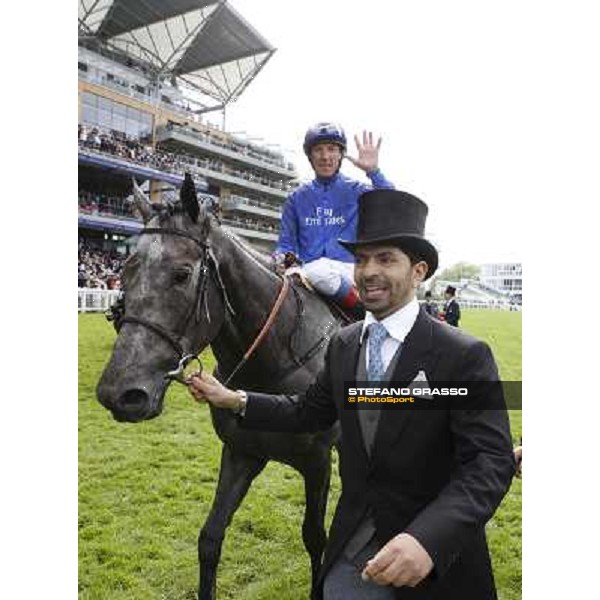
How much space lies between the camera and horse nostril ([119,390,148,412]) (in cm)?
231

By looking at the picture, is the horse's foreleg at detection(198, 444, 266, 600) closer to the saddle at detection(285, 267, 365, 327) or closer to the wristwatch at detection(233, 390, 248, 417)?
the wristwatch at detection(233, 390, 248, 417)

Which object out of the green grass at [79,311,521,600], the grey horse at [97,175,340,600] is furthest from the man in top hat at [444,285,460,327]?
the grey horse at [97,175,340,600]

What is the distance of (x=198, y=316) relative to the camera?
2.58 metres

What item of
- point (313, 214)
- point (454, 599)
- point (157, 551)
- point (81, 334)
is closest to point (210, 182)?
point (313, 214)

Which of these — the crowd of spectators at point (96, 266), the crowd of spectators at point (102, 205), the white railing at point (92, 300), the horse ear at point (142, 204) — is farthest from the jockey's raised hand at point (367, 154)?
the white railing at point (92, 300)

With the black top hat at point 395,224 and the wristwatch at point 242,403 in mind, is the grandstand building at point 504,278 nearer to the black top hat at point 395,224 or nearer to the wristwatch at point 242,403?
the black top hat at point 395,224

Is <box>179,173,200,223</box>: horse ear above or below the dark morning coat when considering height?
above

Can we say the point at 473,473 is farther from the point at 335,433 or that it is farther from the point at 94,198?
the point at 94,198

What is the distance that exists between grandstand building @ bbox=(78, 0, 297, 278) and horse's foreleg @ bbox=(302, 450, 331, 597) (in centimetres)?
134

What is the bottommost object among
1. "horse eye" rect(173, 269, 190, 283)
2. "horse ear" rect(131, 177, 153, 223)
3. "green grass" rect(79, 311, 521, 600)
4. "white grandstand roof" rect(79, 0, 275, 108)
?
"green grass" rect(79, 311, 521, 600)

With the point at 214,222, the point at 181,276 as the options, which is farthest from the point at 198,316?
the point at 214,222

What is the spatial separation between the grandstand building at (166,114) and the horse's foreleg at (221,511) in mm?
1287

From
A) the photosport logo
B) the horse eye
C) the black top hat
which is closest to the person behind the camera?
the photosport logo

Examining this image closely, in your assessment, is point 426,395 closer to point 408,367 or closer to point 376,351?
point 408,367
